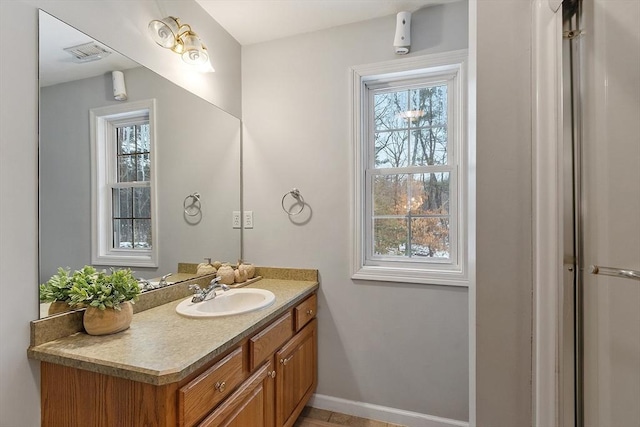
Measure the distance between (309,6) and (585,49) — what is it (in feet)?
4.90

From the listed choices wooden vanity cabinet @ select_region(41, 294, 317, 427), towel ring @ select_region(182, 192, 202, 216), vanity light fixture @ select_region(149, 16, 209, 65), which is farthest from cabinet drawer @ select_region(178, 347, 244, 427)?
vanity light fixture @ select_region(149, 16, 209, 65)

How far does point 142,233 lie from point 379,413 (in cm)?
177

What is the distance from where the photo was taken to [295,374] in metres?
1.74

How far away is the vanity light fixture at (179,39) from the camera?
1.52 metres

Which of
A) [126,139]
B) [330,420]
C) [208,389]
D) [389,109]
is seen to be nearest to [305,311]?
[330,420]

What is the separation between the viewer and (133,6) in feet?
4.63

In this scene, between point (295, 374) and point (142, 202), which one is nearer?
point (142, 202)

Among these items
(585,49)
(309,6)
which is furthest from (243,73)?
(585,49)

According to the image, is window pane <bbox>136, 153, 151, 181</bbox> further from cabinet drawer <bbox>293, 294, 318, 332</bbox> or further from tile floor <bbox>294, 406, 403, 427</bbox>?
tile floor <bbox>294, 406, 403, 427</bbox>

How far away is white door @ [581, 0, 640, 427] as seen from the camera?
30.3 inches

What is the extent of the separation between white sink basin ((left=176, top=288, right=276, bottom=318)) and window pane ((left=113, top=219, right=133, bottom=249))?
0.38 meters

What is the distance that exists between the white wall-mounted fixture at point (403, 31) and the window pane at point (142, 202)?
1.64 m

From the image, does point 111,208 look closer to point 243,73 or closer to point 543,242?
point 243,73

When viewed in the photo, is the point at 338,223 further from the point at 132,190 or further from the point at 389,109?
the point at 132,190
